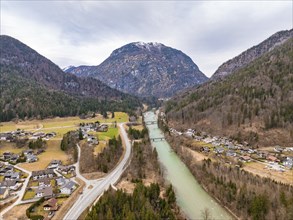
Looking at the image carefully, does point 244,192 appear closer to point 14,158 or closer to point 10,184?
point 10,184

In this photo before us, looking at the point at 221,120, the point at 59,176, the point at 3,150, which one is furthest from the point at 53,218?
the point at 221,120

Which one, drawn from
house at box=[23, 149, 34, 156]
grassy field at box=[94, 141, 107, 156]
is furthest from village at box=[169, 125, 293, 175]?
house at box=[23, 149, 34, 156]

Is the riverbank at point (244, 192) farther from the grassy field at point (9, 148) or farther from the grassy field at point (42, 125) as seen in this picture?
the grassy field at point (42, 125)

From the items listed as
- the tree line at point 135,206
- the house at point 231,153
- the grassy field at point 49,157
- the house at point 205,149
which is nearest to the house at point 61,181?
the grassy field at point 49,157

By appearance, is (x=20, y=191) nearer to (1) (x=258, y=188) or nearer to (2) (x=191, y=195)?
(2) (x=191, y=195)

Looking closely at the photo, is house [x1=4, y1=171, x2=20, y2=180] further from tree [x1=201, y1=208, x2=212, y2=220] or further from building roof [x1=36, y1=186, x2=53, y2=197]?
tree [x1=201, y1=208, x2=212, y2=220]
